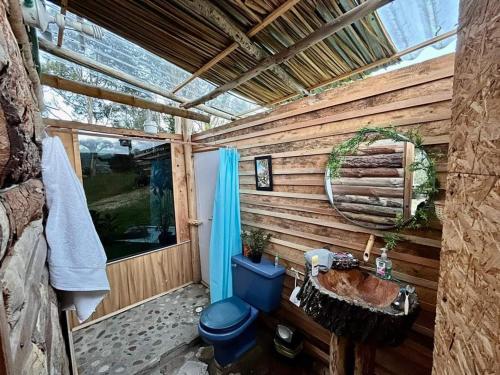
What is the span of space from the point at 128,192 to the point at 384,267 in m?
2.59

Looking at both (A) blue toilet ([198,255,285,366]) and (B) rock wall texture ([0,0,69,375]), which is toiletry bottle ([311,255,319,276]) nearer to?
(A) blue toilet ([198,255,285,366])

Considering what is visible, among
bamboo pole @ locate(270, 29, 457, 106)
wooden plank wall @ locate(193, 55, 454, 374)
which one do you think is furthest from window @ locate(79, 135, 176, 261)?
bamboo pole @ locate(270, 29, 457, 106)

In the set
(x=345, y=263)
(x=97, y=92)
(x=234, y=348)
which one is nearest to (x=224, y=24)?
(x=97, y=92)

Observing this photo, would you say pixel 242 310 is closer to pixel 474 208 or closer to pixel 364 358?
pixel 364 358

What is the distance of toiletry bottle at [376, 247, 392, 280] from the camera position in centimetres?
122

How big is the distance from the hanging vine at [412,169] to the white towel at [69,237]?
152 centimetres

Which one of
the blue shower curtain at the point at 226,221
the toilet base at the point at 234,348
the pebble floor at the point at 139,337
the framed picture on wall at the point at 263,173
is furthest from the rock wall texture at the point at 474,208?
the pebble floor at the point at 139,337

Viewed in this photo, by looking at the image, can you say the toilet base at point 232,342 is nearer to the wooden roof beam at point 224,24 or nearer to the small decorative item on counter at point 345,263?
the small decorative item on counter at point 345,263

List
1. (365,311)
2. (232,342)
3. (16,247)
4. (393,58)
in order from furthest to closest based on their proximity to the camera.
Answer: (232,342) → (393,58) → (365,311) → (16,247)

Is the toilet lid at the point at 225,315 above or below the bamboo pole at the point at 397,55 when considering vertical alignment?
below

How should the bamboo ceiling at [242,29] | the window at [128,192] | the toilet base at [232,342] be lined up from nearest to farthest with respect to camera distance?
1. the bamboo ceiling at [242,29]
2. the toilet base at [232,342]
3. the window at [128,192]

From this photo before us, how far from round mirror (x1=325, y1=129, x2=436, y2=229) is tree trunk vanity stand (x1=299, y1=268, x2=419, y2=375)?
1.21 feet

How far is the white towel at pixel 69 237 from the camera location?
2.44ft

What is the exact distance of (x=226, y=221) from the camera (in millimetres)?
2178
